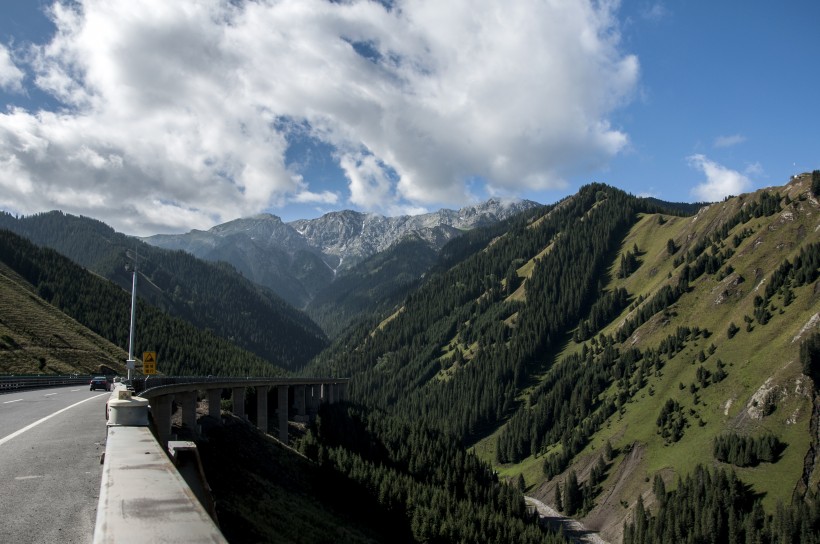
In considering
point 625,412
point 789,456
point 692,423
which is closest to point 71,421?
point 789,456

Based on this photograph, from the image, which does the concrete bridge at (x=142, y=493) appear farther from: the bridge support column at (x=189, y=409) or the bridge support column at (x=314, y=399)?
the bridge support column at (x=314, y=399)

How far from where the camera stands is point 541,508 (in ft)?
542

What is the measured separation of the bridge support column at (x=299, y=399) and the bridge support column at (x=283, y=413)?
22426 millimetres

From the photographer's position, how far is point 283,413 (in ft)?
316

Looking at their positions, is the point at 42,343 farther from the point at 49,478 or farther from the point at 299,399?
the point at 49,478

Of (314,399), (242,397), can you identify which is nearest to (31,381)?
(242,397)

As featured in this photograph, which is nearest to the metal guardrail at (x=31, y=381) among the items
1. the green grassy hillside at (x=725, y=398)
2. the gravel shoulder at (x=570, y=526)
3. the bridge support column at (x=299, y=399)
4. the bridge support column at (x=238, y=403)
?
the bridge support column at (x=238, y=403)

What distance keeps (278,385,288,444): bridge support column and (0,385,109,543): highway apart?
2782 inches

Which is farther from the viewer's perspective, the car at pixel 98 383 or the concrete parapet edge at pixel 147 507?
the car at pixel 98 383

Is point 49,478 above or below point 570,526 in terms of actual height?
above

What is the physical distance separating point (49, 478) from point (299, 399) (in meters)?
112

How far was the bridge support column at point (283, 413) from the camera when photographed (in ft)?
307

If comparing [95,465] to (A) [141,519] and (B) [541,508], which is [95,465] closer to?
(A) [141,519]

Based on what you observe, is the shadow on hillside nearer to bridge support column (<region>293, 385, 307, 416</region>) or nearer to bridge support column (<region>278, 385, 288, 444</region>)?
bridge support column (<region>278, 385, 288, 444</region>)
